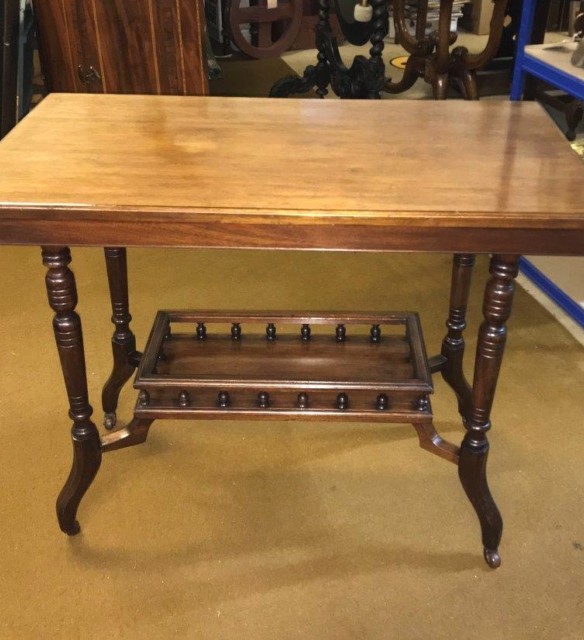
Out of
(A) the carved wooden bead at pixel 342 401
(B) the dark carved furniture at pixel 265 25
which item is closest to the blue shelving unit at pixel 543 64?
(A) the carved wooden bead at pixel 342 401

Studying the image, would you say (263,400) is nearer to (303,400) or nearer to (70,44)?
(303,400)

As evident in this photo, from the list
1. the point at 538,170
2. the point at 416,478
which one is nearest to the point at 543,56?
the point at 538,170

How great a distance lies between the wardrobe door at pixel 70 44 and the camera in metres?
2.68

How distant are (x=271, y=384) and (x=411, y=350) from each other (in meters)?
0.33

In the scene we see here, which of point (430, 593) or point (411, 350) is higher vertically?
point (411, 350)

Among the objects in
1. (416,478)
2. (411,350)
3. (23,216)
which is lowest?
(416,478)

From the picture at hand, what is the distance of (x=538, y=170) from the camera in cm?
126

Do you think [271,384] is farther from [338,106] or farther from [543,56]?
[543,56]

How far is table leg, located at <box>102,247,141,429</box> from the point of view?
168cm

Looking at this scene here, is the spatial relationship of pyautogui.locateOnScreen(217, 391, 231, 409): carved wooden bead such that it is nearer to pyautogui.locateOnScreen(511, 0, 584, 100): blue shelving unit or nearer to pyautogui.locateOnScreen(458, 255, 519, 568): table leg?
pyautogui.locateOnScreen(458, 255, 519, 568): table leg

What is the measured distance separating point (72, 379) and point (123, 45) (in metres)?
1.76

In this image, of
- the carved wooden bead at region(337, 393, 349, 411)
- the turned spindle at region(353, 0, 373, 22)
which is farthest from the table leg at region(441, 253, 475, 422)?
the turned spindle at region(353, 0, 373, 22)

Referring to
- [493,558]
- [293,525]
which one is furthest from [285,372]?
[493,558]

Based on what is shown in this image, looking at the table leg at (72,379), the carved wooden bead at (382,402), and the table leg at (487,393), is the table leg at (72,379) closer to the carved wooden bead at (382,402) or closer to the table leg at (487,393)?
the carved wooden bead at (382,402)
